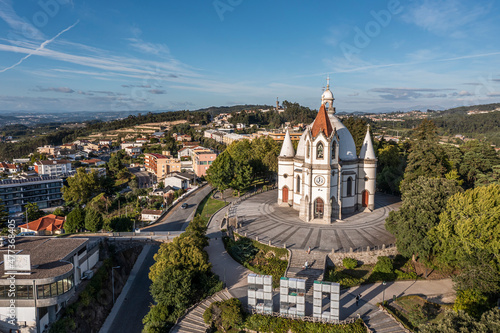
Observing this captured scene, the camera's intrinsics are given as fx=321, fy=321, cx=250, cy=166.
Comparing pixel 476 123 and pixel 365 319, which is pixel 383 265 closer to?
pixel 365 319

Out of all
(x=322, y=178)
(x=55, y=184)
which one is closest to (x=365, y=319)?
(x=322, y=178)

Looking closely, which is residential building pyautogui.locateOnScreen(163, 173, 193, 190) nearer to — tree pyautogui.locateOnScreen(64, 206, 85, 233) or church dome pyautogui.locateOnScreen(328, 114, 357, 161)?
tree pyautogui.locateOnScreen(64, 206, 85, 233)

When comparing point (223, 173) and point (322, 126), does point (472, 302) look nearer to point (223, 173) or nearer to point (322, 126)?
point (322, 126)

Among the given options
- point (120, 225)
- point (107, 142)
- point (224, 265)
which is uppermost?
point (107, 142)

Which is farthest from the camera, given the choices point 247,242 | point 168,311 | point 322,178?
point 322,178

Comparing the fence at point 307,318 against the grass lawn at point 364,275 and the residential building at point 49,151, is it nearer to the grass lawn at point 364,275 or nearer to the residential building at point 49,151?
the grass lawn at point 364,275

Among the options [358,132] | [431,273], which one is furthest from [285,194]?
[358,132]

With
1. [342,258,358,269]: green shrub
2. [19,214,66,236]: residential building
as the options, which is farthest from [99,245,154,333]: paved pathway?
[342,258,358,269]: green shrub
